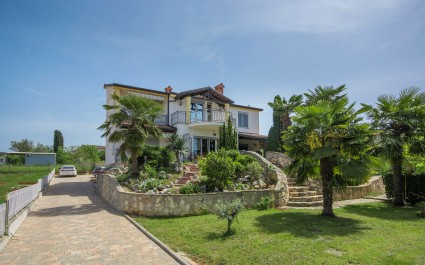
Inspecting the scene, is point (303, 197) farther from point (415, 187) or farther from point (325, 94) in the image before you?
point (325, 94)

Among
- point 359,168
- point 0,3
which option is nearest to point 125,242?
point 359,168

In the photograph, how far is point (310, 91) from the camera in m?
25.5

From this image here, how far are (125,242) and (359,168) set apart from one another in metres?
8.04

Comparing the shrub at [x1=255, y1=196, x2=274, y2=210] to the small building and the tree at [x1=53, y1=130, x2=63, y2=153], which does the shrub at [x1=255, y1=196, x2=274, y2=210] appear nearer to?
the small building

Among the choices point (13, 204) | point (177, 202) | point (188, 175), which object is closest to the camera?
point (13, 204)

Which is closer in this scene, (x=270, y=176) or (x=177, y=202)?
(x=177, y=202)

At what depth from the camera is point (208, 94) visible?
26750mm

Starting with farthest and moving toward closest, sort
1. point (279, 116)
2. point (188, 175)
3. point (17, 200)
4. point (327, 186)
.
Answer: point (279, 116) < point (188, 175) < point (17, 200) < point (327, 186)

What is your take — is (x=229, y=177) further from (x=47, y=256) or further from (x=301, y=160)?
(x=47, y=256)

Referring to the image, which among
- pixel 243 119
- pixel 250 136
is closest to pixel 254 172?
pixel 250 136

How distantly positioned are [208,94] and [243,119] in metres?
6.21

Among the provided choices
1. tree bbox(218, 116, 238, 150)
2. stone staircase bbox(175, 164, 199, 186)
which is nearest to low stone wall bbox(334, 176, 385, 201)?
stone staircase bbox(175, 164, 199, 186)

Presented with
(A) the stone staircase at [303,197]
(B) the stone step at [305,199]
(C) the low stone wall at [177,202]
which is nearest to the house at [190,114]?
(A) the stone staircase at [303,197]

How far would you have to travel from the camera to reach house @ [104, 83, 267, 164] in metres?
24.3
